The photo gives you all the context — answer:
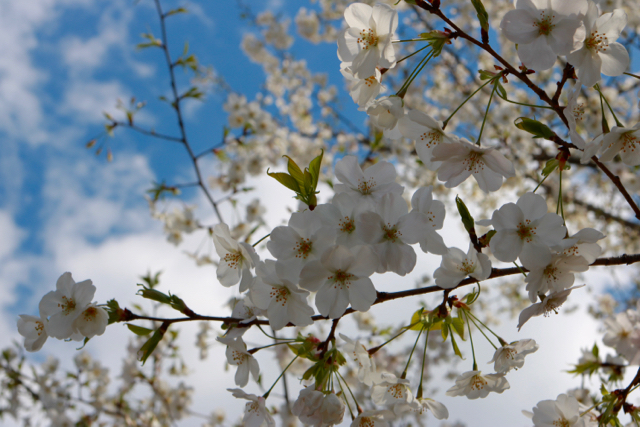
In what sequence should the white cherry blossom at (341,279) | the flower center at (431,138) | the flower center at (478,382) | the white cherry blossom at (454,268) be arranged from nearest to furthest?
the white cherry blossom at (341,279)
the white cherry blossom at (454,268)
the flower center at (431,138)
the flower center at (478,382)

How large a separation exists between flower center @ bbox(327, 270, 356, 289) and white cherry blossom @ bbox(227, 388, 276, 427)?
53cm

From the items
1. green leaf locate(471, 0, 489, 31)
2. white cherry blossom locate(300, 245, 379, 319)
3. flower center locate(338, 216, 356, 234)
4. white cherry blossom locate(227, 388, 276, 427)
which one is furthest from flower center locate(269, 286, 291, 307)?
green leaf locate(471, 0, 489, 31)

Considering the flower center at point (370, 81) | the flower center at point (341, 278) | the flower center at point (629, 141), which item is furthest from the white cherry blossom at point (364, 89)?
the flower center at point (629, 141)

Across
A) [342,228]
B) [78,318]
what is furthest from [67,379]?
[342,228]

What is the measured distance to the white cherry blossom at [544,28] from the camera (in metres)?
1.11

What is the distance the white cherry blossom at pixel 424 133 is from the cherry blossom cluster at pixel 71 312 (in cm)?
109

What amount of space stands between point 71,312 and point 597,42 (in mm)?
1721

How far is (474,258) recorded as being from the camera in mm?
1151

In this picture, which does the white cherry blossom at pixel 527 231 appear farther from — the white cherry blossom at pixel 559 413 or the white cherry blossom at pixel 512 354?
the white cherry blossom at pixel 559 413

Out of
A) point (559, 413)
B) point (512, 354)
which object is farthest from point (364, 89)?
point (559, 413)

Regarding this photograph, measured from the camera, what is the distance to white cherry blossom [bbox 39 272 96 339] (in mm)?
1271

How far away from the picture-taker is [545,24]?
113 cm

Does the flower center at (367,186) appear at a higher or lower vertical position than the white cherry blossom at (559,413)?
higher

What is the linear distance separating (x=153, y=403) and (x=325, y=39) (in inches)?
302
